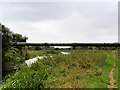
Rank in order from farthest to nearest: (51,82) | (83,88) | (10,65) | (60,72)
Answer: (10,65) < (60,72) < (51,82) < (83,88)

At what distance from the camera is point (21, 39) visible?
23078 mm

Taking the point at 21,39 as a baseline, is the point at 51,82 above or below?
below

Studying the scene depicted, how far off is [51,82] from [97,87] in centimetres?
264

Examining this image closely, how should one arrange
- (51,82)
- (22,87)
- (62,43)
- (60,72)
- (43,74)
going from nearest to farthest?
(22,87) → (51,82) → (43,74) → (60,72) → (62,43)

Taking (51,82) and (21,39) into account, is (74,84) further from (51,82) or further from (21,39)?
(21,39)

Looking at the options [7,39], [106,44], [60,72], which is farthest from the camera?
[106,44]

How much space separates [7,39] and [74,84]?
9274mm

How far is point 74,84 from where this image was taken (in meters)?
6.23

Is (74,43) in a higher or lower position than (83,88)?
higher

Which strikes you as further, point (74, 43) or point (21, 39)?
point (21, 39)

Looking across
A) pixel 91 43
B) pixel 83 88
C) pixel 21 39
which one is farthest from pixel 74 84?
pixel 21 39

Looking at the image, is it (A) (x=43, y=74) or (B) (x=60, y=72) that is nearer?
(A) (x=43, y=74)

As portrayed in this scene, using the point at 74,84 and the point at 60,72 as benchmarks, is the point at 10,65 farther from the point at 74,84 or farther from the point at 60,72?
the point at 74,84

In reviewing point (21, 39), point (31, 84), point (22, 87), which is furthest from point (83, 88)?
point (21, 39)
